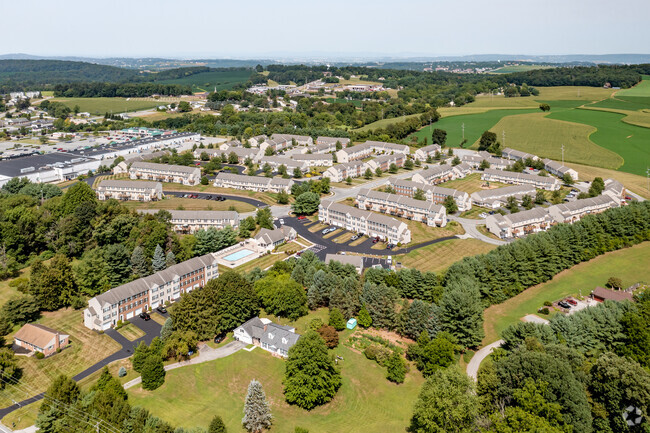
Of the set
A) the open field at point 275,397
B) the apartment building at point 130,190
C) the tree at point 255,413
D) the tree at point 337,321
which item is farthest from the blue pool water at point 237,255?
the apartment building at point 130,190

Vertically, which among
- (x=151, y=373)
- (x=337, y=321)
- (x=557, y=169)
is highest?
(x=557, y=169)

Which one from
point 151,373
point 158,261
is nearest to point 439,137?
point 158,261

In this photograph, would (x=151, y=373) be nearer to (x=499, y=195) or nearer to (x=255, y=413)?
(x=255, y=413)

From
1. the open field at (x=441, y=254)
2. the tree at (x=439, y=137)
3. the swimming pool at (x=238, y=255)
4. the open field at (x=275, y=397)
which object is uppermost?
the tree at (x=439, y=137)

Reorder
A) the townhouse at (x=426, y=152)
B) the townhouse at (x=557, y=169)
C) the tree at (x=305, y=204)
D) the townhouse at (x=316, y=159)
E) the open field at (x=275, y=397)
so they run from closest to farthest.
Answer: the open field at (x=275, y=397) < the tree at (x=305, y=204) < the townhouse at (x=557, y=169) < the townhouse at (x=316, y=159) < the townhouse at (x=426, y=152)

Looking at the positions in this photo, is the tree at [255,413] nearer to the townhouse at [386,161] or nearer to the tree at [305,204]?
the tree at [305,204]

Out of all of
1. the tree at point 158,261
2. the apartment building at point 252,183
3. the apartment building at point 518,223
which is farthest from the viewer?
the apartment building at point 252,183
